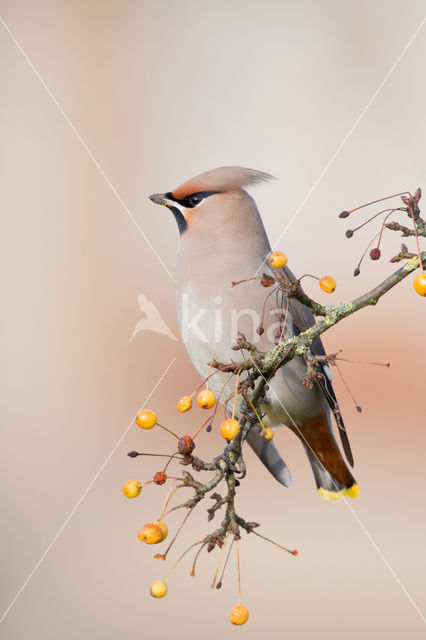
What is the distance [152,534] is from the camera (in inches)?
39.2

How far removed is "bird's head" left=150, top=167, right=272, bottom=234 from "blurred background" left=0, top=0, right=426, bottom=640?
0.68 metres

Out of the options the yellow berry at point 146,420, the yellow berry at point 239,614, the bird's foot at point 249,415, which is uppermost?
the bird's foot at point 249,415

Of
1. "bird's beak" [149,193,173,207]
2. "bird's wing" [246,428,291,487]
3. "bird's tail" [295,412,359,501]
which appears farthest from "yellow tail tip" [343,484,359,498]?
"bird's beak" [149,193,173,207]

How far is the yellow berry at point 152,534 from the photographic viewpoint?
3.25 feet

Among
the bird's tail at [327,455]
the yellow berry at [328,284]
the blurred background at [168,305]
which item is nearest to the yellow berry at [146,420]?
the yellow berry at [328,284]

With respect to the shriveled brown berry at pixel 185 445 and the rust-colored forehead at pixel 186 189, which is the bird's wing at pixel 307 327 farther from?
the shriveled brown berry at pixel 185 445

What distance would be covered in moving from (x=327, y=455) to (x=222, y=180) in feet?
2.20

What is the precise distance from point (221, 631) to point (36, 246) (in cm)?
287

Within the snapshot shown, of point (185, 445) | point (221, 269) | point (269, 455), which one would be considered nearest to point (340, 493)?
point (269, 455)

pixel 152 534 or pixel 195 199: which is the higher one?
pixel 195 199

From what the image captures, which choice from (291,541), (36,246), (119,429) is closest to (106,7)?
(36,246)

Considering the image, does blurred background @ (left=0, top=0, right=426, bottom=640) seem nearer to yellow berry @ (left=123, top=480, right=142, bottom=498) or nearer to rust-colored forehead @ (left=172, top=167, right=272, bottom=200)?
rust-colored forehead @ (left=172, top=167, right=272, bottom=200)

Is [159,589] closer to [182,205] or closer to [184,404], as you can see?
[184,404]

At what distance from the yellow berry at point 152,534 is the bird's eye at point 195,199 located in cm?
71
